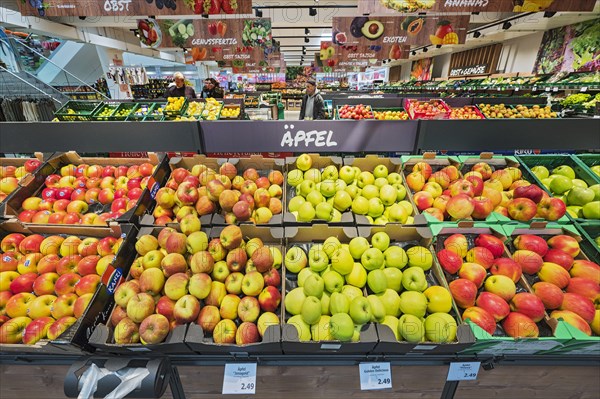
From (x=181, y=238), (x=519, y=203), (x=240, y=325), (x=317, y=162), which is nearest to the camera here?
(x=240, y=325)

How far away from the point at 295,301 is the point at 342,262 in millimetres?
313

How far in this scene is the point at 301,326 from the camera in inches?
46.6

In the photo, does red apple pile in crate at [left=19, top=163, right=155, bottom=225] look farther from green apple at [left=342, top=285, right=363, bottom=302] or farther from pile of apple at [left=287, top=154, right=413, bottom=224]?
green apple at [left=342, top=285, right=363, bottom=302]

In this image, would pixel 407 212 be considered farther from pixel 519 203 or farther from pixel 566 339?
pixel 566 339

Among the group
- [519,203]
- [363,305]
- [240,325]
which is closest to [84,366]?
[240,325]

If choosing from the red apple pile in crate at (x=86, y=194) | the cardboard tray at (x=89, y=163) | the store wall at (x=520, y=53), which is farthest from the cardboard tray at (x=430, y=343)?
the store wall at (x=520, y=53)

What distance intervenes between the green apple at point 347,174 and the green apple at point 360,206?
27cm

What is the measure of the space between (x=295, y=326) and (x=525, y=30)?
1231 cm

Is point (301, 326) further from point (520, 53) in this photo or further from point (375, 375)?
point (520, 53)

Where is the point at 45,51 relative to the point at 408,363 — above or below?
above

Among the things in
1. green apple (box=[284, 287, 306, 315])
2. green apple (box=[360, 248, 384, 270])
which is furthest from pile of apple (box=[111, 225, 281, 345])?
green apple (box=[360, 248, 384, 270])

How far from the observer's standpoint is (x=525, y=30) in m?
8.64

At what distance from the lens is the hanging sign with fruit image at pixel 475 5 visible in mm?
3766

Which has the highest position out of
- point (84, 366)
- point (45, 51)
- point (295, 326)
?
point (45, 51)
